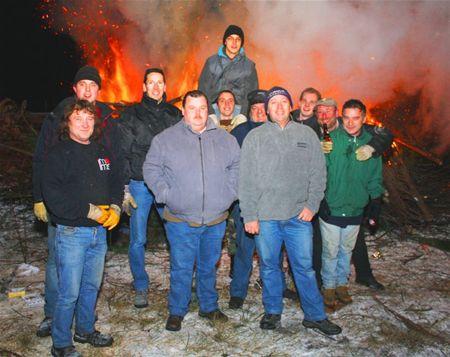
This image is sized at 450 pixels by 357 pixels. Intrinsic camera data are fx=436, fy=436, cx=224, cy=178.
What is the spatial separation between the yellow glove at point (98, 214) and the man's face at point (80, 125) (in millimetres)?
583

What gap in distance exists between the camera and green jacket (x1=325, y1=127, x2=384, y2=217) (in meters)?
4.67

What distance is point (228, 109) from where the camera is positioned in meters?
5.15

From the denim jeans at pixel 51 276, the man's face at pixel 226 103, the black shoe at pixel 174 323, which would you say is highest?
the man's face at pixel 226 103

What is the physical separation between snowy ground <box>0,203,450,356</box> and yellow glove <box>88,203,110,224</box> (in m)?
1.29

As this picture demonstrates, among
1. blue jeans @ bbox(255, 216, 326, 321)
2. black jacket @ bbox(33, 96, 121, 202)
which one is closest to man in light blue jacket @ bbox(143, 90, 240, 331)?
black jacket @ bbox(33, 96, 121, 202)

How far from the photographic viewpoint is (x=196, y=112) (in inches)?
164

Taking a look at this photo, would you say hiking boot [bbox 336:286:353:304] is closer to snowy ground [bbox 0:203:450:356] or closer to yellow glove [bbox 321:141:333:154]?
snowy ground [bbox 0:203:450:356]

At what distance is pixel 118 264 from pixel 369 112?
679 centimetres

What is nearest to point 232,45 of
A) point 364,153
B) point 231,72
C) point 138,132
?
point 231,72

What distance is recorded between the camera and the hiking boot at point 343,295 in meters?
4.93

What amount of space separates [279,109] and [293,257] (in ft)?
4.70

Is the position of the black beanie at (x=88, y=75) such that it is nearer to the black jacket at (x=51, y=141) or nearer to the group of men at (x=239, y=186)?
the group of men at (x=239, y=186)

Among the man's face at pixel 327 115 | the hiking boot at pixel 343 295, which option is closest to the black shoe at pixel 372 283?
the hiking boot at pixel 343 295

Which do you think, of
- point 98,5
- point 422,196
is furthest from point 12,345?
point 98,5
